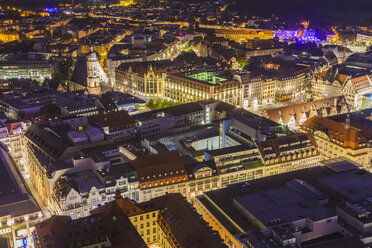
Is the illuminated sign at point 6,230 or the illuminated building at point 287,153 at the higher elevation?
the illuminated building at point 287,153

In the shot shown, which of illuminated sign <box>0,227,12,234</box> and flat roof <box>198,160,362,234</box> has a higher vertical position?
flat roof <box>198,160,362,234</box>

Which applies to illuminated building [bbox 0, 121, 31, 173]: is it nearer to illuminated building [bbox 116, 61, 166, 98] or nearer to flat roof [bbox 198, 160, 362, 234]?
flat roof [bbox 198, 160, 362, 234]

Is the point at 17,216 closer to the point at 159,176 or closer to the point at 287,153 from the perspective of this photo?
the point at 159,176

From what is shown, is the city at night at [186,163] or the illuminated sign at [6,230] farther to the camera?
the illuminated sign at [6,230]

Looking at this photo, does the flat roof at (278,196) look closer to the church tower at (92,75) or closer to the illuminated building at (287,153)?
the illuminated building at (287,153)

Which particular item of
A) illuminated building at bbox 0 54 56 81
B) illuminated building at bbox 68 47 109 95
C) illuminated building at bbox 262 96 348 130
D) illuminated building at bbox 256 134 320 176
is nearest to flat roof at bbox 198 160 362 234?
illuminated building at bbox 256 134 320 176

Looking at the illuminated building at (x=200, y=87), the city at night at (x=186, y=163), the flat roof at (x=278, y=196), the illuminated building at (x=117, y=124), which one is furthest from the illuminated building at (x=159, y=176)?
the illuminated building at (x=200, y=87)

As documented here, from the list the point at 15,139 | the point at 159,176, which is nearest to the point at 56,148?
the point at 15,139
